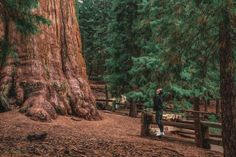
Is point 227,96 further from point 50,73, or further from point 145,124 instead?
point 50,73

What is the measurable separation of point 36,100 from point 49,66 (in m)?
2.17

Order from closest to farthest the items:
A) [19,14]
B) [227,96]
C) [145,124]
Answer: [227,96] → [19,14] → [145,124]

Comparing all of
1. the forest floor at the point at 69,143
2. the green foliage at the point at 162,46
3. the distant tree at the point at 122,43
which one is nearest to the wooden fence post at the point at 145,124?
the forest floor at the point at 69,143

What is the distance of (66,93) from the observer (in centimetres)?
1627

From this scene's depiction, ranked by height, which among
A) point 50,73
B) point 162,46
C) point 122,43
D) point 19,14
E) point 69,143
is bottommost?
point 69,143

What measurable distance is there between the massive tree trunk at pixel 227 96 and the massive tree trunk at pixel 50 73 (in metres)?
7.25

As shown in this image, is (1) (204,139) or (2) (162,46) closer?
(2) (162,46)

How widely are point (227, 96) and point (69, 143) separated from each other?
177 inches

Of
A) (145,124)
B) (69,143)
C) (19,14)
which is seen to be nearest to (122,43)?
(145,124)

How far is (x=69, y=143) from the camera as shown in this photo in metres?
10.7

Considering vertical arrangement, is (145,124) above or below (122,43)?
below

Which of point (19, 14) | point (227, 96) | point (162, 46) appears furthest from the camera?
point (162, 46)

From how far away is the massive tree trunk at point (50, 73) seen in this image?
1513 centimetres

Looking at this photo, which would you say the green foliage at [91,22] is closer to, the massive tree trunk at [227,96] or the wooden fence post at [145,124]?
the wooden fence post at [145,124]
